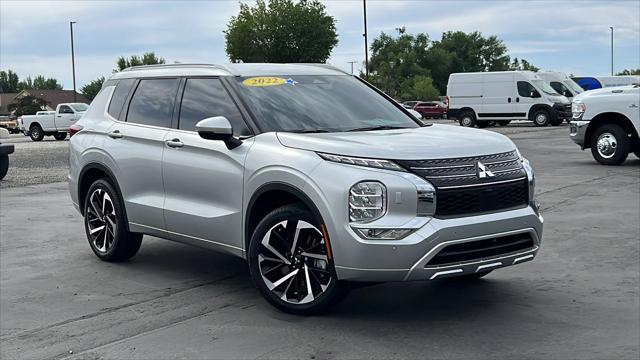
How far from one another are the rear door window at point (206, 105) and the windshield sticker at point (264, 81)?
0.64 feet

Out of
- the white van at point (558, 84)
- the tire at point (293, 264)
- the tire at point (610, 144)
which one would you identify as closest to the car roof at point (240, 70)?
the tire at point (293, 264)

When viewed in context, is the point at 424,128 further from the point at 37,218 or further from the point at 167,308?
the point at 37,218

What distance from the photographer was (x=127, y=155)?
6723mm

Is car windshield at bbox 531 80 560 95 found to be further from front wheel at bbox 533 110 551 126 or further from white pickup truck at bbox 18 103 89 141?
white pickup truck at bbox 18 103 89 141

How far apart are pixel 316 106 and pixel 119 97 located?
7.30 ft

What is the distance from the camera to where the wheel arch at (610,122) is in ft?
49.5

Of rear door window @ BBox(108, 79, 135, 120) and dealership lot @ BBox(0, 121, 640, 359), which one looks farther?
rear door window @ BBox(108, 79, 135, 120)

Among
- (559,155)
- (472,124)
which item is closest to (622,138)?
(559,155)

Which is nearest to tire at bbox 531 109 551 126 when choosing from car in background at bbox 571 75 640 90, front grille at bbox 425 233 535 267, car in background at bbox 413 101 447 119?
car in background at bbox 571 75 640 90

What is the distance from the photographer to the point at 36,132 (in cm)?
3666

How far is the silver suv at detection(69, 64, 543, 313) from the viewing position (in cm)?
476

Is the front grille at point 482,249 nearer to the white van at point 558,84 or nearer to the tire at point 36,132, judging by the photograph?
the white van at point 558,84

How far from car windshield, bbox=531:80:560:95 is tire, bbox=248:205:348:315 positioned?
102ft

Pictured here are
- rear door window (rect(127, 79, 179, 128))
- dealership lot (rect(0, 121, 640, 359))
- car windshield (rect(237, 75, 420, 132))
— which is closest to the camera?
dealership lot (rect(0, 121, 640, 359))
